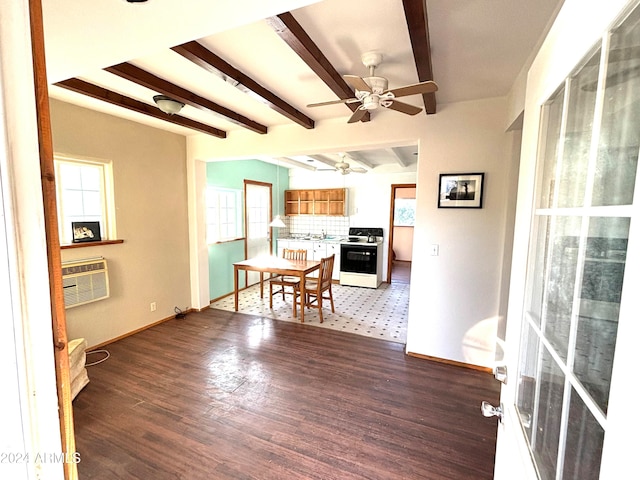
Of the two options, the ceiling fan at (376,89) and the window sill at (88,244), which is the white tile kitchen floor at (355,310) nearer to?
the window sill at (88,244)

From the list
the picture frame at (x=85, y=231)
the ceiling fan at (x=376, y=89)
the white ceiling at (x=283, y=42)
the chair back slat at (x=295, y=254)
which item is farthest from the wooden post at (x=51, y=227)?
the chair back slat at (x=295, y=254)

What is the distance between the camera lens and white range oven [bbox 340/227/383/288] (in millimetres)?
5426

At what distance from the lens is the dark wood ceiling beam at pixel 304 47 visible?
4.73 feet

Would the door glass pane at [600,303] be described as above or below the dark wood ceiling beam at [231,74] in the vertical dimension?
below

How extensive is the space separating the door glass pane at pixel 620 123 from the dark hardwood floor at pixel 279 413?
1.80 m

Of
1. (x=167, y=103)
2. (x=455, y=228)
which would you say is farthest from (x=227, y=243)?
(x=455, y=228)

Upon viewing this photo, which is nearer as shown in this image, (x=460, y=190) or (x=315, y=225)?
(x=460, y=190)

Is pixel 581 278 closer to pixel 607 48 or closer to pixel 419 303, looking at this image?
pixel 607 48

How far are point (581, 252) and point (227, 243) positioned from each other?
15.9 ft

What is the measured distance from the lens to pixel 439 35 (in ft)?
5.54

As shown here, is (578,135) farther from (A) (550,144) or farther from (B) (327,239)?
(B) (327,239)

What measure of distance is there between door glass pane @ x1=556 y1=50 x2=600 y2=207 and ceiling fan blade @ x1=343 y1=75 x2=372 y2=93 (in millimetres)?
1183

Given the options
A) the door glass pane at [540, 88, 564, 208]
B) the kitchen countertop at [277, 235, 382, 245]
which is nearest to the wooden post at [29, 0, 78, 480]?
the door glass pane at [540, 88, 564, 208]

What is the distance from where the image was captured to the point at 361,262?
18.1 ft
